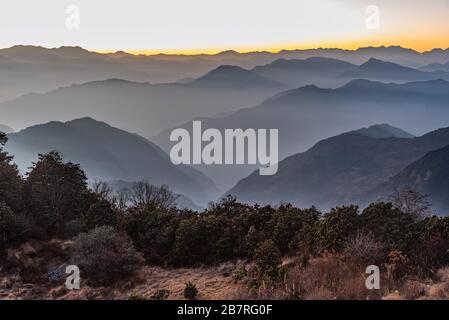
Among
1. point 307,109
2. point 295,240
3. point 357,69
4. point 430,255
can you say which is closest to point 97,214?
point 295,240

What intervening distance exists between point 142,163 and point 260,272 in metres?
142

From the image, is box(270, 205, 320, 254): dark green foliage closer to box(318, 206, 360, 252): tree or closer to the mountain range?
box(318, 206, 360, 252): tree

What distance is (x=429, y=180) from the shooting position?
122125 mm

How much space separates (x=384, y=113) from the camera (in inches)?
7623

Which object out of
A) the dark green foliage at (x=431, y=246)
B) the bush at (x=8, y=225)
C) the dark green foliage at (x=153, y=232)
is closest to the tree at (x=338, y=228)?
the dark green foliage at (x=431, y=246)

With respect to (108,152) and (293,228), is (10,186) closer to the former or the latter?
(293,228)

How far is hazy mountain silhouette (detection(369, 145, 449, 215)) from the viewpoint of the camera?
11838 centimetres

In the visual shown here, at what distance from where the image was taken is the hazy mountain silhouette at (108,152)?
13550 cm

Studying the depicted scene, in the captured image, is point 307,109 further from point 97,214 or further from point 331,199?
point 97,214

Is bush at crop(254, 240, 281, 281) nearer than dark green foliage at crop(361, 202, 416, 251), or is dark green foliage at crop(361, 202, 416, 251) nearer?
bush at crop(254, 240, 281, 281)

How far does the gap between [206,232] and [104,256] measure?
10.8 ft

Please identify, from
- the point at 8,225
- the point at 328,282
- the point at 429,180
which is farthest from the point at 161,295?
the point at 429,180

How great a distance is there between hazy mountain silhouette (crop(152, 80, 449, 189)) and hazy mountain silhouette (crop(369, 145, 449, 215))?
89.5 ft

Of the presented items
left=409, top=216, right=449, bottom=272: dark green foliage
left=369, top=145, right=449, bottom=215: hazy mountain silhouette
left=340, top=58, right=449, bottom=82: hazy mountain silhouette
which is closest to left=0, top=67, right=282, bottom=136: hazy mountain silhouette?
left=369, top=145, right=449, bottom=215: hazy mountain silhouette
